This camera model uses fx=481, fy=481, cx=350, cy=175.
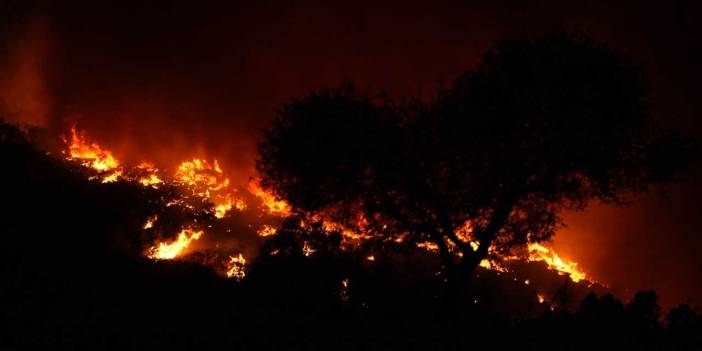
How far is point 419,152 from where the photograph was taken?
14.2 metres

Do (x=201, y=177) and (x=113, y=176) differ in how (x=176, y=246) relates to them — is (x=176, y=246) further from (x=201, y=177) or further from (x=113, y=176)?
(x=201, y=177)

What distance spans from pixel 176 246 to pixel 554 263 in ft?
127

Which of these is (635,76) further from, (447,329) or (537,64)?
(447,329)

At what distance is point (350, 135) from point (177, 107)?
230ft

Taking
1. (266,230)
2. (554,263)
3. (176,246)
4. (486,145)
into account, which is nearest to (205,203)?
(266,230)

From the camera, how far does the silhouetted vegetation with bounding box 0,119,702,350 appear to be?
9920mm

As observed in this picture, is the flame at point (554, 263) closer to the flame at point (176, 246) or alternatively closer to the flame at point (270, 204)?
the flame at point (270, 204)

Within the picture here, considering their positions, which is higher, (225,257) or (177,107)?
(177,107)

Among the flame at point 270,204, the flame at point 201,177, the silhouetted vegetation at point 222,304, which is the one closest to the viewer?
the silhouetted vegetation at point 222,304

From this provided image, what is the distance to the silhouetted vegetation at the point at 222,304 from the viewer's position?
992 cm

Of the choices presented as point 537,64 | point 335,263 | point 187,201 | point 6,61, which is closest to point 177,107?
point 6,61

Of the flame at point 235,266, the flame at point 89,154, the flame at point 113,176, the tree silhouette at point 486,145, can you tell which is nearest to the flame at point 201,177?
the flame at point 113,176

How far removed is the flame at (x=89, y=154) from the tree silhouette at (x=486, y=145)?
4383cm

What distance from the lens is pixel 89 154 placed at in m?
56.9
